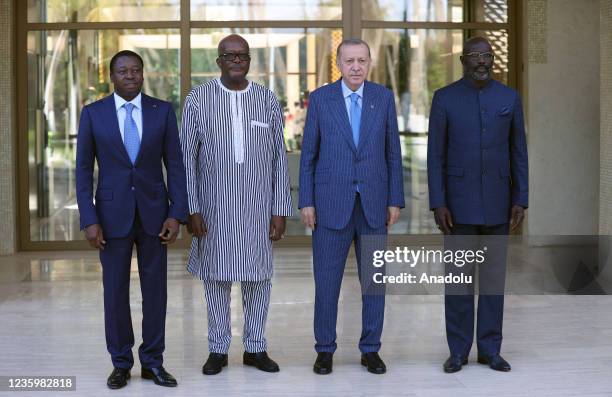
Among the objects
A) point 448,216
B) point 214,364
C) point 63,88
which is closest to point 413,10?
point 63,88

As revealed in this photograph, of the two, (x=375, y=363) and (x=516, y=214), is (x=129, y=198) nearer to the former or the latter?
(x=375, y=363)

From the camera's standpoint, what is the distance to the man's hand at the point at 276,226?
589 cm

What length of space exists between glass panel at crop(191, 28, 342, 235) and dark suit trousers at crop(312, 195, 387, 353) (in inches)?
217

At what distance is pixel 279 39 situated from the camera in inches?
445

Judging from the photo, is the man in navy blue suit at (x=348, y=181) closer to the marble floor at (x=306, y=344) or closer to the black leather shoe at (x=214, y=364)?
the marble floor at (x=306, y=344)

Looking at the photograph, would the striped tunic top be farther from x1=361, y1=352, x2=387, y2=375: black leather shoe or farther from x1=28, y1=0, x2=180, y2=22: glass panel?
x1=28, y1=0, x2=180, y2=22: glass panel

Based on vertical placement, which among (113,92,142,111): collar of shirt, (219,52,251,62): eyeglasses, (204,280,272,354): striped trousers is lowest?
(204,280,272,354): striped trousers

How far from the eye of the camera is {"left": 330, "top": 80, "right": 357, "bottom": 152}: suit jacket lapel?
5.79 meters

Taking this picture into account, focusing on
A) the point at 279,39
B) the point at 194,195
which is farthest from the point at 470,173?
the point at 279,39

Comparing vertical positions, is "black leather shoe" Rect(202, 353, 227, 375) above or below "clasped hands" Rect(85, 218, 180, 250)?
below

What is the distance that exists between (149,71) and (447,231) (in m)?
5.94

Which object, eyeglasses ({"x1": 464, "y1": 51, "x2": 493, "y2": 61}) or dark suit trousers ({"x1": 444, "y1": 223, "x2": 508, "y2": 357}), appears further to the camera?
dark suit trousers ({"x1": 444, "y1": 223, "x2": 508, "y2": 357})

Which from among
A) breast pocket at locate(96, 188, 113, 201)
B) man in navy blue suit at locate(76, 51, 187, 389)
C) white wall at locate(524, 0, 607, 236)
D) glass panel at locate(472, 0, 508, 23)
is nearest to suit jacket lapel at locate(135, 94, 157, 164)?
man in navy blue suit at locate(76, 51, 187, 389)

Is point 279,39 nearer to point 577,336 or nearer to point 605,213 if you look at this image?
point 605,213
